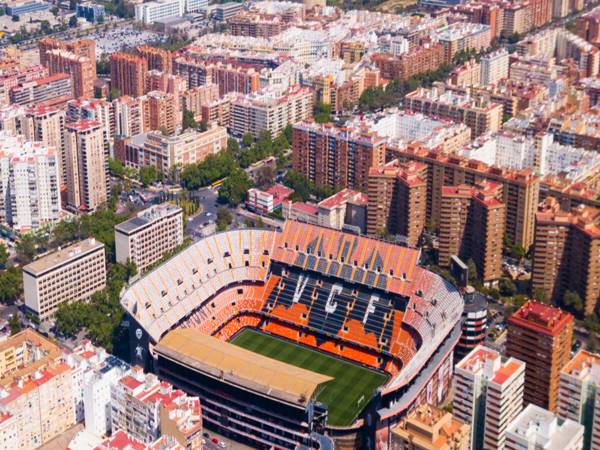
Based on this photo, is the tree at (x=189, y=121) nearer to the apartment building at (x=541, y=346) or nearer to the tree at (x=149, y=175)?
the tree at (x=149, y=175)

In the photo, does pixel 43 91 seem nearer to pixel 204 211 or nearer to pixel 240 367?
pixel 204 211

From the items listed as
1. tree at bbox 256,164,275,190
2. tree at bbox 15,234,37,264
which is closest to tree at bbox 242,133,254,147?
tree at bbox 256,164,275,190

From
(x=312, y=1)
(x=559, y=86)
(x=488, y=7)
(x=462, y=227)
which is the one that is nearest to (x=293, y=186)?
(x=462, y=227)

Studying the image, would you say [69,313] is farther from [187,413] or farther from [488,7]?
[488,7]

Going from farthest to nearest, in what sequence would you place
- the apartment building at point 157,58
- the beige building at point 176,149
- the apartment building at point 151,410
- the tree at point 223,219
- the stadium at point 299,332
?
the apartment building at point 157,58 < the beige building at point 176,149 < the tree at point 223,219 < the stadium at point 299,332 < the apartment building at point 151,410

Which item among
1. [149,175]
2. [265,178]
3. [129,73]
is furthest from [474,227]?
[129,73]

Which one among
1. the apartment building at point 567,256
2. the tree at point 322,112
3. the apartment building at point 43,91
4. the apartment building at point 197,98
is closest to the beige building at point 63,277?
the apartment building at point 567,256

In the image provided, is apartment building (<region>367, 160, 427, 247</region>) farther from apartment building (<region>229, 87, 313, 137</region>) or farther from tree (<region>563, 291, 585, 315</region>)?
apartment building (<region>229, 87, 313, 137</region>)
